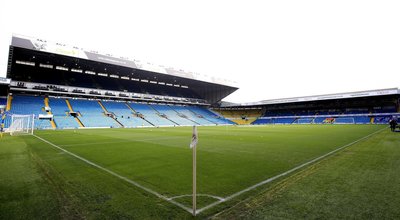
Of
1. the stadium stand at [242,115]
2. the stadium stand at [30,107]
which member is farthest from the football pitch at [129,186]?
the stadium stand at [242,115]

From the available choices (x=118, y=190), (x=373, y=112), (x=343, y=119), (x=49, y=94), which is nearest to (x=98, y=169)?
(x=118, y=190)

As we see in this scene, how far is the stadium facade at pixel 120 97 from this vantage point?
4094cm

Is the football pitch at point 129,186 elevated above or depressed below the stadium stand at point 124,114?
below

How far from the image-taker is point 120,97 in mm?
58281

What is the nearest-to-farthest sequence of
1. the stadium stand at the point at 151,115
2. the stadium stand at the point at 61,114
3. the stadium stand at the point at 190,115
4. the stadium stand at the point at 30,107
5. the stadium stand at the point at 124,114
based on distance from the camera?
the stadium stand at the point at 30,107 → the stadium stand at the point at 61,114 → the stadium stand at the point at 124,114 → the stadium stand at the point at 151,115 → the stadium stand at the point at 190,115

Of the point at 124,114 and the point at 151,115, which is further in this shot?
Result: the point at 151,115

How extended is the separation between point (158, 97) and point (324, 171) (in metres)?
62.7

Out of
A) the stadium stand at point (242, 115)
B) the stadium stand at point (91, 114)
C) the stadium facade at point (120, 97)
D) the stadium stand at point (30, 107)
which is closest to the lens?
the stadium stand at point (30, 107)

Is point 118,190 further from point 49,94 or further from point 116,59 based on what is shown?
point 49,94

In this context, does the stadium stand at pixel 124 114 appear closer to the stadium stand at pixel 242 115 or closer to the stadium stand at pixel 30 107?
the stadium stand at pixel 30 107

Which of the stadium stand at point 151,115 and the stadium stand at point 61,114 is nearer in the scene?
the stadium stand at point 61,114

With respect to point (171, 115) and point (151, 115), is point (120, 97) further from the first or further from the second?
point (171, 115)

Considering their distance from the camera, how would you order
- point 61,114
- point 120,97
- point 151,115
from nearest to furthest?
point 61,114 < point 151,115 < point 120,97

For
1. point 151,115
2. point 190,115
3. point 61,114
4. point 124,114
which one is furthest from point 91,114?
point 190,115
